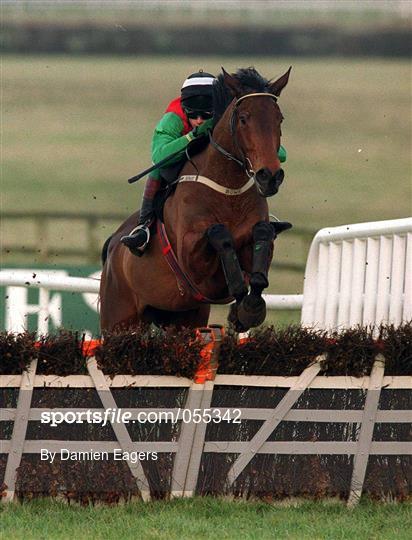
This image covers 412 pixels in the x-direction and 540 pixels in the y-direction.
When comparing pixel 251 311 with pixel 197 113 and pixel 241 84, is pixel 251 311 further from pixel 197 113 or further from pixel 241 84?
pixel 197 113

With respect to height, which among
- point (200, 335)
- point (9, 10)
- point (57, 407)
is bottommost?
point (57, 407)

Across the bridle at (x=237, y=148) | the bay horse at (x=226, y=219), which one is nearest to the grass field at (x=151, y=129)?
the bay horse at (x=226, y=219)

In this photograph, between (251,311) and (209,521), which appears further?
(251,311)

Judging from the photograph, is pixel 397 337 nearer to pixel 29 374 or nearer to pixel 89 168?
pixel 29 374

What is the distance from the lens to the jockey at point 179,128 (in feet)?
21.7

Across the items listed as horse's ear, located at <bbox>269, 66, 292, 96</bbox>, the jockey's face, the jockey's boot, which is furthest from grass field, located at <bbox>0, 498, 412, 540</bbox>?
the jockey's face

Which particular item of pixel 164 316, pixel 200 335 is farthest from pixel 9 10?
pixel 200 335

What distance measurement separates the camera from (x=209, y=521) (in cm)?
471

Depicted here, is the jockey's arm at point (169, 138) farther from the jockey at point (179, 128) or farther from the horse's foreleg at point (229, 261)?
the horse's foreleg at point (229, 261)

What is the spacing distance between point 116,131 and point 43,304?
27.7 m

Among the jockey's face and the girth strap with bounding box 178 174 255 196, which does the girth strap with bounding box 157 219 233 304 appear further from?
the jockey's face

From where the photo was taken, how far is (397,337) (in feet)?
17.2

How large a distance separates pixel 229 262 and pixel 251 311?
0.89 feet

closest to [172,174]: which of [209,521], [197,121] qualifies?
[197,121]
